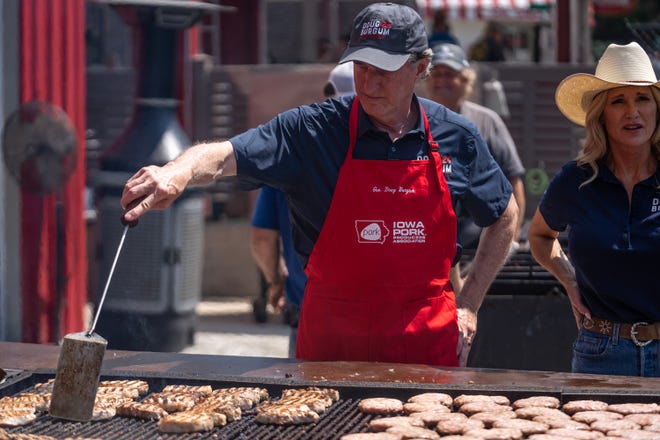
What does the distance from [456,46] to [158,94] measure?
2634mm

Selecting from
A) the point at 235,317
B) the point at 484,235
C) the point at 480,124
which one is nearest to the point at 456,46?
the point at 480,124

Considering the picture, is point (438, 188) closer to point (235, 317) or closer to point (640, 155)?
point (640, 155)

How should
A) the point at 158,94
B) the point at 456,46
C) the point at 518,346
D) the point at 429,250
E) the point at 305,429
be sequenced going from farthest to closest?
the point at 158,94 < the point at 456,46 < the point at 518,346 < the point at 429,250 < the point at 305,429

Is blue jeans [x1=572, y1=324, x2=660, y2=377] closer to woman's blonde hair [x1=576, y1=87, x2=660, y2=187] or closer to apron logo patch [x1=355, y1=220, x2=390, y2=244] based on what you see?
woman's blonde hair [x1=576, y1=87, x2=660, y2=187]

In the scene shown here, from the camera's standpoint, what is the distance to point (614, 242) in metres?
4.14

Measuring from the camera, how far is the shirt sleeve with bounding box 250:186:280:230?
5406mm

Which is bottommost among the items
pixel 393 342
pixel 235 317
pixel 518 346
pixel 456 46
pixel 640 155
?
pixel 235 317

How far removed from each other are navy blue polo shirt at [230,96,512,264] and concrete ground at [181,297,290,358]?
4.65 metres

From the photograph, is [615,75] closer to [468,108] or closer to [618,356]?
[618,356]

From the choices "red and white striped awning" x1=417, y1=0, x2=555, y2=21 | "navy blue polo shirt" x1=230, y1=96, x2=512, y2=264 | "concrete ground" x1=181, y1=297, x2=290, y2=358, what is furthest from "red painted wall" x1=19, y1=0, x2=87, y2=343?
"red and white striped awning" x1=417, y1=0, x2=555, y2=21

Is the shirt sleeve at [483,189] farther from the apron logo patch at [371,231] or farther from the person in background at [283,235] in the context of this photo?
the person in background at [283,235]

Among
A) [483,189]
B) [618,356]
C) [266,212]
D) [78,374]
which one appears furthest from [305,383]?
[266,212]

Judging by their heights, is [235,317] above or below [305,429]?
below

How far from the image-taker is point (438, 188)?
409cm
